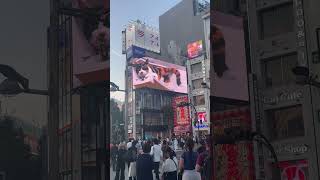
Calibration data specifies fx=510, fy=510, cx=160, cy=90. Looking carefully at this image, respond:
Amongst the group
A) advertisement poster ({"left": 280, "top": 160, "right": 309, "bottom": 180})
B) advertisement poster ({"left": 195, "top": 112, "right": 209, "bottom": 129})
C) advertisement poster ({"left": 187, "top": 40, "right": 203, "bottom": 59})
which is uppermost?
advertisement poster ({"left": 187, "top": 40, "right": 203, "bottom": 59})

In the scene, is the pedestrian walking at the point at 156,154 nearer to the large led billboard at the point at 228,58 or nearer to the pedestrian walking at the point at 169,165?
the pedestrian walking at the point at 169,165

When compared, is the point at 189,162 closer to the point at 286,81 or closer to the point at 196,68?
the point at 196,68

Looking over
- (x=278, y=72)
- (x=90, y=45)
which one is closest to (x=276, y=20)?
(x=278, y=72)

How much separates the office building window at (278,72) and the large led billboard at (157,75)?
8.09 feet

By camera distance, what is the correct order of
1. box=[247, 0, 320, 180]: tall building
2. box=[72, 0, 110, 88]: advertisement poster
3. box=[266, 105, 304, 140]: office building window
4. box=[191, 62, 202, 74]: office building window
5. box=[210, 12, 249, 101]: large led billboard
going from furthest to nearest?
box=[266, 105, 304, 140]: office building window
box=[247, 0, 320, 180]: tall building
box=[210, 12, 249, 101]: large led billboard
box=[72, 0, 110, 88]: advertisement poster
box=[191, 62, 202, 74]: office building window

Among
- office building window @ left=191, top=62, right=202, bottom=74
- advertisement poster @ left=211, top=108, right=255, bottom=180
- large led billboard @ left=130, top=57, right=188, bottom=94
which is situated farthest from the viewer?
advertisement poster @ left=211, top=108, right=255, bottom=180

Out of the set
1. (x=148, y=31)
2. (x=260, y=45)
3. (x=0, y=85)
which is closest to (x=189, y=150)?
(x=148, y=31)

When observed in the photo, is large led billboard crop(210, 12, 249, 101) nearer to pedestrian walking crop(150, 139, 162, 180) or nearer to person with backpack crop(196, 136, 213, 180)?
person with backpack crop(196, 136, 213, 180)

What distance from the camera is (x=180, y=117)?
15.4 feet

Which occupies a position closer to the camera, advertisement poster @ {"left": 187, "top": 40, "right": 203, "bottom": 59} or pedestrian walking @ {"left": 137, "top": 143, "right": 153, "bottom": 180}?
pedestrian walking @ {"left": 137, "top": 143, "right": 153, "bottom": 180}

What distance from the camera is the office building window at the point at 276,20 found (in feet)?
23.1

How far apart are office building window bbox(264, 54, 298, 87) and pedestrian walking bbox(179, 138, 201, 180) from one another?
2.62 m

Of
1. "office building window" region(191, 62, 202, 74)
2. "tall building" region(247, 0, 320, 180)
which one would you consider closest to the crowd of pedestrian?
"office building window" region(191, 62, 202, 74)

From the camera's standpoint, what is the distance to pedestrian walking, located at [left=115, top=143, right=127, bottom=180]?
4.45 metres
